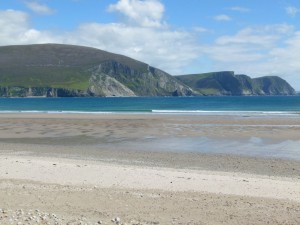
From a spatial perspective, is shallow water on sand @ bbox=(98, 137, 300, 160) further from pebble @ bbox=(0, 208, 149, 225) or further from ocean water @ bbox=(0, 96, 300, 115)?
ocean water @ bbox=(0, 96, 300, 115)

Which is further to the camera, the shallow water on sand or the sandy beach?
the shallow water on sand

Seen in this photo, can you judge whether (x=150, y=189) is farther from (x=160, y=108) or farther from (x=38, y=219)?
(x=160, y=108)

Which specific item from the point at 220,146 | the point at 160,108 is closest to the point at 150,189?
the point at 220,146

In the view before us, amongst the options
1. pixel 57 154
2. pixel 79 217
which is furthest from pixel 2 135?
pixel 79 217

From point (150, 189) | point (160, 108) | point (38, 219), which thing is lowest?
point (160, 108)

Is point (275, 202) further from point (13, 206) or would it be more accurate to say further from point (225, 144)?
point (225, 144)

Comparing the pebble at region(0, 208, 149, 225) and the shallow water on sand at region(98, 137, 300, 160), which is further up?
the pebble at region(0, 208, 149, 225)

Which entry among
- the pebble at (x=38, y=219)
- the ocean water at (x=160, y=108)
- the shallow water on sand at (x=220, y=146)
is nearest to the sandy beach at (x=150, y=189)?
the pebble at (x=38, y=219)

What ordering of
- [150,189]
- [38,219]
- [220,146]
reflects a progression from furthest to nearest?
[220,146] < [150,189] < [38,219]

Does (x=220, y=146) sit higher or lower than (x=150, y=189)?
lower

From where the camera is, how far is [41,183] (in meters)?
14.1

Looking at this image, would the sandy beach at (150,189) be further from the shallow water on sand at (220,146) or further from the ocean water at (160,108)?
the ocean water at (160,108)

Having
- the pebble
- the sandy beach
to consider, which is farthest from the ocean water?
the pebble

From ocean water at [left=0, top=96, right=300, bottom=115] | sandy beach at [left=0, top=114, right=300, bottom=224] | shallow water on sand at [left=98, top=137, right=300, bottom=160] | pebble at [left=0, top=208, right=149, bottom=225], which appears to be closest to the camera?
pebble at [left=0, top=208, right=149, bottom=225]
